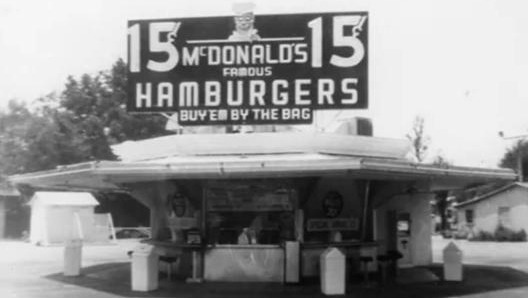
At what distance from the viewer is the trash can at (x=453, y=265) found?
2042 cm

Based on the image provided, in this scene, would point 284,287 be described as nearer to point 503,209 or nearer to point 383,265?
point 383,265

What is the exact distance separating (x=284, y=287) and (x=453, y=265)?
5.38 metres

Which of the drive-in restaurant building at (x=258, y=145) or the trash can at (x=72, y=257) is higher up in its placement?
the drive-in restaurant building at (x=258, y=145)

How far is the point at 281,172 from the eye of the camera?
1742cm

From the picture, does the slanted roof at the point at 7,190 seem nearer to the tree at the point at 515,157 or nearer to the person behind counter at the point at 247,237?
the person behind counter at the point at 247,237

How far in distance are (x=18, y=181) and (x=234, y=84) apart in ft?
24.8

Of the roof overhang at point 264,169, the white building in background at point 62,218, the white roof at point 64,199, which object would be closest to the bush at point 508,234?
the white building in background at point 62,218

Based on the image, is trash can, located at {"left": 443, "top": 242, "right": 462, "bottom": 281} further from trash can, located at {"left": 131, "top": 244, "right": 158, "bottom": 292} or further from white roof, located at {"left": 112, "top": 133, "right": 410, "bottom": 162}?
trash can, located at {"left": 131, "top": 244, "right": 158, "bottom": 292}

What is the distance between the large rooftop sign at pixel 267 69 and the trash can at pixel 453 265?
5029 mm

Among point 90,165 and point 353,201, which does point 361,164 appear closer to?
point 353,201

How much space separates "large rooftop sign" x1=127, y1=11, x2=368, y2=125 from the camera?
20.5m

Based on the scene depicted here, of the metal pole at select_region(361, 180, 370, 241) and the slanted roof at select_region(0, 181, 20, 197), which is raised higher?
the slanted roof at select_region(0, 181, 20, 197)

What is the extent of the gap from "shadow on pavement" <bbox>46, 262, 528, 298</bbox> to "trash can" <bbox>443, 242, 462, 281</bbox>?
0.32 m

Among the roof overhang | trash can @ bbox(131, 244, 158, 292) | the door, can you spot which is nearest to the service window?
the roof overhang
